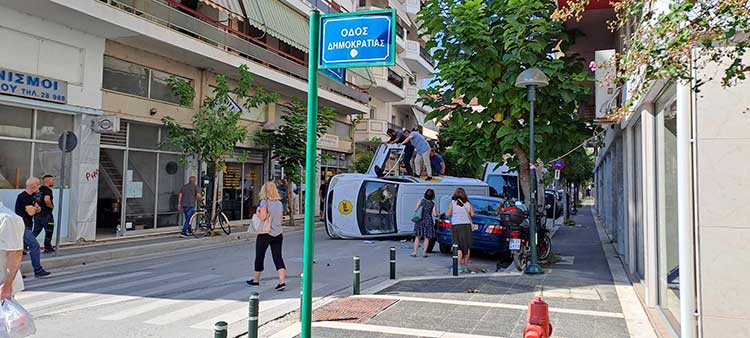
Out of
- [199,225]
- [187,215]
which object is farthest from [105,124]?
[199,225]

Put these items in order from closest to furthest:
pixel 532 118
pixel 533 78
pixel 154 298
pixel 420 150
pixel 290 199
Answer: pixel 154 298
pixel 533 78
pixel 532 118
pixel 420 150
pixel 290 199

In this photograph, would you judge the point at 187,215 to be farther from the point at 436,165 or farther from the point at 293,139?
the point at 436,165

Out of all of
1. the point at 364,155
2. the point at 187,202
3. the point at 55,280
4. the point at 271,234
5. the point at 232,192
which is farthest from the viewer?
the point at 364,155

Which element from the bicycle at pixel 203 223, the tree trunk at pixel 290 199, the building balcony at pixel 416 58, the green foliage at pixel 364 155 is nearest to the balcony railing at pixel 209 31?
the tree trunk at pixel 290 199

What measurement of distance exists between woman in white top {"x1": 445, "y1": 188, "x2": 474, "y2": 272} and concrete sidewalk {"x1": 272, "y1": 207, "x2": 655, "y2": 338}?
939 millimetres

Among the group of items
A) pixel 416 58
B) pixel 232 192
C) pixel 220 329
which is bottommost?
pixel 220 329

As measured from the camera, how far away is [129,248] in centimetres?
1264

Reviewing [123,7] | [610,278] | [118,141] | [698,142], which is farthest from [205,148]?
[698,142]

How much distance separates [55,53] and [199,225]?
6227mm

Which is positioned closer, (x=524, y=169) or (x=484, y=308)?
(x=484, y=308)

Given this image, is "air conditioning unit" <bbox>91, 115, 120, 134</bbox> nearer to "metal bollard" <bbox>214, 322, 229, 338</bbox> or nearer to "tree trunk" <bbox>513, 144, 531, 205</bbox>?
"tree trunk" <bbox>513, 144, 531, 205</bbox>

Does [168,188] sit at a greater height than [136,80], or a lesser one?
lesser

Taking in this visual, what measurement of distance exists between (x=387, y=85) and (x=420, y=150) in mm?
16606

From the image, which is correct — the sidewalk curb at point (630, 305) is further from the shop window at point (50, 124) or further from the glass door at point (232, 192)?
the glass door at point (232, 192)
